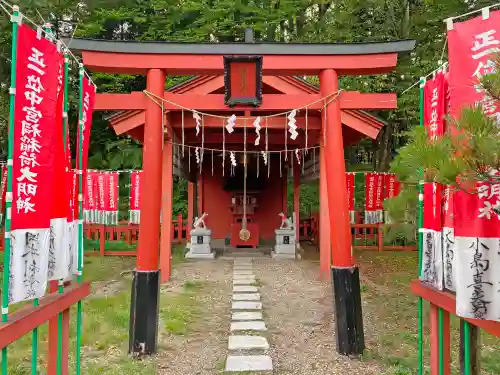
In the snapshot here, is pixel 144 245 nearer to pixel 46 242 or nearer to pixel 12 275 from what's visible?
pixel 46 242

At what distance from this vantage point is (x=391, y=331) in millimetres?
6145

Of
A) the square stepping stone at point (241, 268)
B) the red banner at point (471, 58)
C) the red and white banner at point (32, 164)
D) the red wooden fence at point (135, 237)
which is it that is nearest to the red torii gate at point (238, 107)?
the red and white banner at point (32, 164)

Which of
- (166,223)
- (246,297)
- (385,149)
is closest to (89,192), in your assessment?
(166,223)

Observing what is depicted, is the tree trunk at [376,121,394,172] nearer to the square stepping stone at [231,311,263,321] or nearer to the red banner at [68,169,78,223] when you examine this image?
the square stepping stone at [231,311,263,321]

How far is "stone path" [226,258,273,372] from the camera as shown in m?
4.89

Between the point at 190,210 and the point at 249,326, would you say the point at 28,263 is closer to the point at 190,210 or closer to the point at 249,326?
the point at 249,326

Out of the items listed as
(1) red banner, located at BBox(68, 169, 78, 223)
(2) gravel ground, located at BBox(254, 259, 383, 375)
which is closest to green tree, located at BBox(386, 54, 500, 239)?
(1) red banner, located at BBox(68, 169, 78, 223)

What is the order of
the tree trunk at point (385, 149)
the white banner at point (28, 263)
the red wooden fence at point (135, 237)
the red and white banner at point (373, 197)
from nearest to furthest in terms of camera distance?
the white banner at point (28, 263)
the red and white banner at point (373, 197)
the red wooden fence at point (135, 237)
the tree trunk at point (385, 149)

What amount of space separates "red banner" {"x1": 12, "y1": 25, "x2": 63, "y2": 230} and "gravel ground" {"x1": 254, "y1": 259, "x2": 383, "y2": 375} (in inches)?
129

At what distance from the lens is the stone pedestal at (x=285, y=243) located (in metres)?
12.4

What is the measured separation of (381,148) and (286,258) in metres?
8.04

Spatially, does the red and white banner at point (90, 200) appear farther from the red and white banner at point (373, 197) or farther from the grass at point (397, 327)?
the red and white banner at point (373, 197)

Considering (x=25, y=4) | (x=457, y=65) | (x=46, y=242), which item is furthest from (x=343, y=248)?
(x=25, y=4)

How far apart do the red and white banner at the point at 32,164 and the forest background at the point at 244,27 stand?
10.5 m
